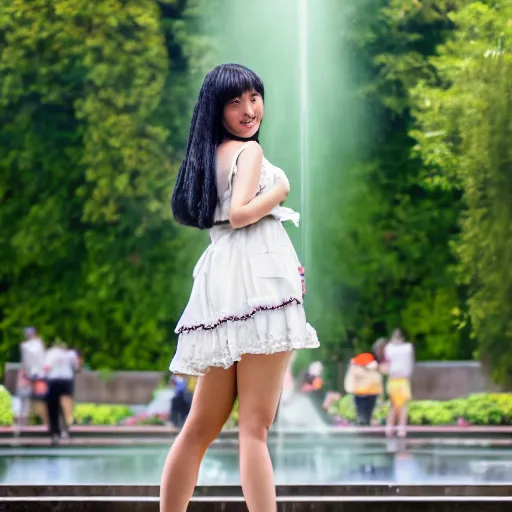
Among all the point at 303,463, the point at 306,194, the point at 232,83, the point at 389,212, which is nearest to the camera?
the point at 232,83

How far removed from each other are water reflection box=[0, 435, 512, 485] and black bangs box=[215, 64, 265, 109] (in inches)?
77.7

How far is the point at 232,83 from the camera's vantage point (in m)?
2.69

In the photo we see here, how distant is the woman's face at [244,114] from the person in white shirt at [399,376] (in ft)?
18.9

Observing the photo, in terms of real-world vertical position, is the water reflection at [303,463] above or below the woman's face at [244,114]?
below

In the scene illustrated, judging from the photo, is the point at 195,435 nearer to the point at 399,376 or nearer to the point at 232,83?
the point at 232,83

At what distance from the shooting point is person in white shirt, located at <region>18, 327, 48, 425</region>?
→ 8344mm

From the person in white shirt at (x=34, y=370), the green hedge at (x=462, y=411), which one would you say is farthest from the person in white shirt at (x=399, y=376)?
the person in white shirt at (x=34, y=370)

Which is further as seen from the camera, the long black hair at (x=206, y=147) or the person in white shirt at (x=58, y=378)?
the person in white shirt at (x=58, y=378)

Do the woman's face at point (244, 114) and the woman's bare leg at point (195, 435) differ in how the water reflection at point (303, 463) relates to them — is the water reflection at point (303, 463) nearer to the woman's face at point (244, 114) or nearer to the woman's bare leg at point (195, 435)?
the woman's bare leg at point (195, 435)

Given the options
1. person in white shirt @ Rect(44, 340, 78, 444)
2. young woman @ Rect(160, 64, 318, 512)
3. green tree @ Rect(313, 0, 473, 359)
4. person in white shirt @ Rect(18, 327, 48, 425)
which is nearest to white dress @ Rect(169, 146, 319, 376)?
young woman @ Rect(160, 64, 318, 512)

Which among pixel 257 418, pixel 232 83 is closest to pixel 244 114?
pixel 232 83

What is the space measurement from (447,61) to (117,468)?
13.9ft

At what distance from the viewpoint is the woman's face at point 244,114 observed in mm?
2699

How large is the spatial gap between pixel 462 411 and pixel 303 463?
2.52 metres
